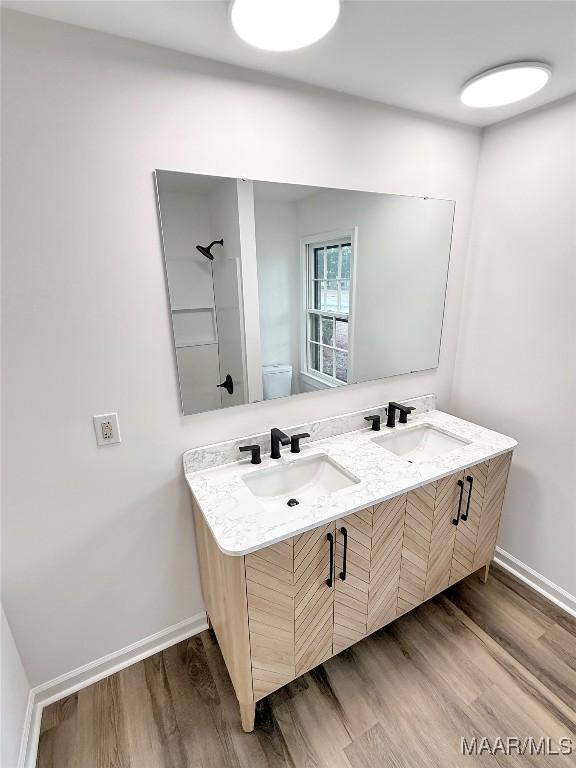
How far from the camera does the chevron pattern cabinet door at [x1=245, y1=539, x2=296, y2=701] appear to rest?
3.67ft

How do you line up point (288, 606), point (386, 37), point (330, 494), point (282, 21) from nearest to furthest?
point (282, 21)
point (386, 37)
point (288, 606)
point (330, 494)

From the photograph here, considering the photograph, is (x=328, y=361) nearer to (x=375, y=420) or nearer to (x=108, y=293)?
Answer: (x=375, y=420)

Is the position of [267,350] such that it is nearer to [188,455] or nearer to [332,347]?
[332,347]

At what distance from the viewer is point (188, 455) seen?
1459 mm

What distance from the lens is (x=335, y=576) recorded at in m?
1.30

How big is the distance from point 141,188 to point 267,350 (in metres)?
0.76

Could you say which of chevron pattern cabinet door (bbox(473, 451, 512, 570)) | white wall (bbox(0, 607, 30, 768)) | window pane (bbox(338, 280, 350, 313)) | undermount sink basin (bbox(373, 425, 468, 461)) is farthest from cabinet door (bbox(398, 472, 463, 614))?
white wall (bbox(0, 607, 30, 768))

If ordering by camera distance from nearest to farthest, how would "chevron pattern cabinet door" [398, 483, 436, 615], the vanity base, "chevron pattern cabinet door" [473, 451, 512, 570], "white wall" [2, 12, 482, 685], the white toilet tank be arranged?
1. "white wall" [2, 12, 482, 685]
2. the vanity base
3. "chevron pattern cabinet door" [398, 483, 436, 615]
4. the white toilet tank
5. "chevron pattern cabinet door" [473, 451, 512, 570]

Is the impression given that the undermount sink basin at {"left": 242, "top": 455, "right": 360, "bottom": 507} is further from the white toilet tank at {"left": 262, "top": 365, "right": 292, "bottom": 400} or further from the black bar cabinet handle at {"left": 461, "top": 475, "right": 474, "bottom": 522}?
the black bar cabinet handle at {"left": 461, "top": 475, "right": 474, "bottom": 522}

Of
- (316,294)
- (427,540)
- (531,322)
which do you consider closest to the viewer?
(427,540)

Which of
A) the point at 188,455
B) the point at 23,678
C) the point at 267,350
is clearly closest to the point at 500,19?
the point at 267,350

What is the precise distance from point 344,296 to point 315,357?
0.33 meters

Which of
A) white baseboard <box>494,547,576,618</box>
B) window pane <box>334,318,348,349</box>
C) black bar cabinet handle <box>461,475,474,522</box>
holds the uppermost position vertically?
window pane <box>334,318,348,349</box>
